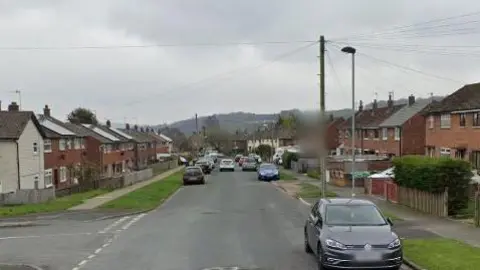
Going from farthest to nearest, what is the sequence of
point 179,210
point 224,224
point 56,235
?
1. point 179,210
2. point 224,224
3. point 56,235

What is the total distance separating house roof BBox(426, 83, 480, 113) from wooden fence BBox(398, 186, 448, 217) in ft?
40.6

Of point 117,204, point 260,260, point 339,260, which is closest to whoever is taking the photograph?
point 339,260

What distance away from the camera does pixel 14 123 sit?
141 feet

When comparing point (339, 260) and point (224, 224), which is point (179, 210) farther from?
point (339, 260)

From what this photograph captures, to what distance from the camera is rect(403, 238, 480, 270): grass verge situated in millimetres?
12531

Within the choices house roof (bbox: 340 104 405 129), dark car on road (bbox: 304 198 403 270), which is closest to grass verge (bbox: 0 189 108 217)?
dark car on road (bbox: 304 198 403 270)

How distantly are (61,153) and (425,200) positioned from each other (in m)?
36.2

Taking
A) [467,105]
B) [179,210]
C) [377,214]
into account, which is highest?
[467,105]

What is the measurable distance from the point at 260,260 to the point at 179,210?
1471 centimetres

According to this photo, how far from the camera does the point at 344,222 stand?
13.3 m

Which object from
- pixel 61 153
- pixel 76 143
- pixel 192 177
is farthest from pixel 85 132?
pixel 192 177

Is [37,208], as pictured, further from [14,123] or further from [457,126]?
[457,126]

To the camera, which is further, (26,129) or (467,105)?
(26,129)

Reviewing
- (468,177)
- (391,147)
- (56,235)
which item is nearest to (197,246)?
(56,235)
